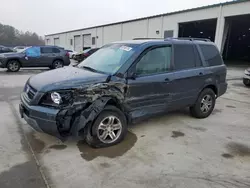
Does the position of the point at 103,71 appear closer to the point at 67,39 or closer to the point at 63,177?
the point at 63,177

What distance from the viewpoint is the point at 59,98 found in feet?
10.6

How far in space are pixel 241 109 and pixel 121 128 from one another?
4381mm

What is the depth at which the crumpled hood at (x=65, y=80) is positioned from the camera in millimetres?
→ 3296

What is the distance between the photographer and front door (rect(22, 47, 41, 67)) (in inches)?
531

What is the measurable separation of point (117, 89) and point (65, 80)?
0.84m

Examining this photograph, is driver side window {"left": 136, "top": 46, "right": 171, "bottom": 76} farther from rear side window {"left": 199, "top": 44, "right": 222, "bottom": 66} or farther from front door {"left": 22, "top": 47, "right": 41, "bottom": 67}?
front door {"left": 22, "top": 47, "right": 41, "bottom": 67}

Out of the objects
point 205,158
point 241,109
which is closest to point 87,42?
point 241,109

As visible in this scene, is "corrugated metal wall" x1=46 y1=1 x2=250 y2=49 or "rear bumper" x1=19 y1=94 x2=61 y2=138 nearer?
"rear bumper" x1=19 y1=94 x2=61 y2=138

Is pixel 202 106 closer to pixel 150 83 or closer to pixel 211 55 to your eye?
pixel 211 55

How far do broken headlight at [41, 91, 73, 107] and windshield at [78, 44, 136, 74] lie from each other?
2.86 ft

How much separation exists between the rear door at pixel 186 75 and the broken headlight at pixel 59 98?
2152mm

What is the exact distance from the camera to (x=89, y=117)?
3373 millimetres

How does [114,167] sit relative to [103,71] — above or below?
below

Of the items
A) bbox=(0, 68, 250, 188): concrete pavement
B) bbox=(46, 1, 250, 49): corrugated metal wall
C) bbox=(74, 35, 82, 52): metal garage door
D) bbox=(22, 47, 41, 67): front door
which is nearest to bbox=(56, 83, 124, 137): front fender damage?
bbox=(0, 68, 250, 188): concrete pavement
